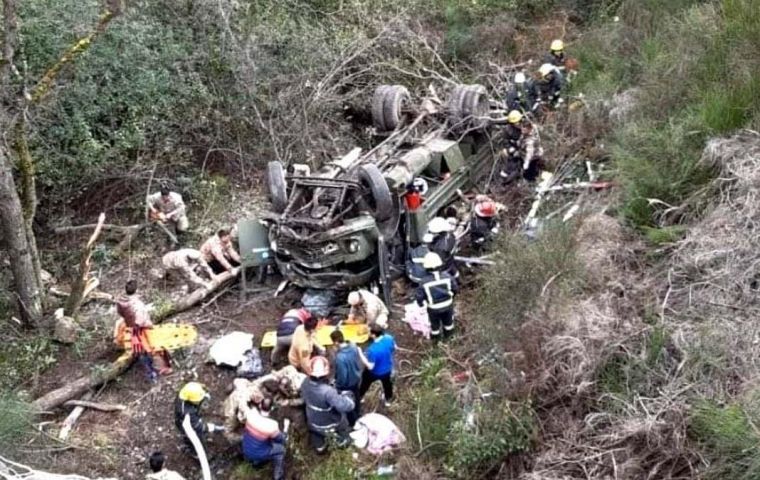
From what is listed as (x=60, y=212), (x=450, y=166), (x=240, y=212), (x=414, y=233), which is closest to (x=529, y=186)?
(x=450, y=166)

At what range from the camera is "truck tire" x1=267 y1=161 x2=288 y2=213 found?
9.20 meters

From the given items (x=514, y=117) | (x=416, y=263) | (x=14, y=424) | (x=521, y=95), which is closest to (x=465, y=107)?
(x=514, y=117)

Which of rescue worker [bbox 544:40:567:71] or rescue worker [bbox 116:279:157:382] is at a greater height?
rescue worker [bbox 544:40:567:71]

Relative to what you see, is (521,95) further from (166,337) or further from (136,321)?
(136,321)

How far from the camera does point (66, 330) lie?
887 cm

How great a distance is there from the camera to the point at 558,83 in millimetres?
12461

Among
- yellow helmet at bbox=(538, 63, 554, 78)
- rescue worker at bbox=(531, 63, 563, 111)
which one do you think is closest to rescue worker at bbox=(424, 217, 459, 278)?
rescue worker at bbox=(531, 63, 563, 111)

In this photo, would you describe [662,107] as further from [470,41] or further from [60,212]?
[60,212]

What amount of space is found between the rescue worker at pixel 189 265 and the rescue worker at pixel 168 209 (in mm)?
Answer: 1165

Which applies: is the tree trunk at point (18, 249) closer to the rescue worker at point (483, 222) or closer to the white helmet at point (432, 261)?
the white helmet at point (432, 261)

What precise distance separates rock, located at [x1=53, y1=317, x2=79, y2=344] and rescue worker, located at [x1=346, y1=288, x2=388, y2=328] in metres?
3.20

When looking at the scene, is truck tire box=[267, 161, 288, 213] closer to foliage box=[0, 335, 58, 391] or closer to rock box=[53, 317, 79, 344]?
rock box=[53, 317, 79, 344]

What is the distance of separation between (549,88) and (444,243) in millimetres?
4615

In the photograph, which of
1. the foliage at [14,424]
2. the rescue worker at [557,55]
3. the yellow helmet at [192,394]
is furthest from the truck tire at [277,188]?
the rescue worker at [557,55]
